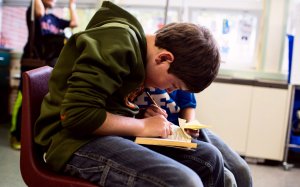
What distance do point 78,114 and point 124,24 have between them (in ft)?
0.99

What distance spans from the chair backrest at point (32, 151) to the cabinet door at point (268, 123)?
2319mm

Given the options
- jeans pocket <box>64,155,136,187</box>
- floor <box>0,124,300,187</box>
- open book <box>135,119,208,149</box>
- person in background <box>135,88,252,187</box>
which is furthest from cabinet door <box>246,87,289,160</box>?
jeans pocket <box>64,155,136,187</box>

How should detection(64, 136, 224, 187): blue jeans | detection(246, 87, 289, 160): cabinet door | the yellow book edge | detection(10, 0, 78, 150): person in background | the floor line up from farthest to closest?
1. detection(246, 87, 289, 160): cabinet door
2. detection(10, 0, 78, 150): person in background
3. the floor
4. the yellow book edge
5. detection(64, 136, 224, 187): blue jeans

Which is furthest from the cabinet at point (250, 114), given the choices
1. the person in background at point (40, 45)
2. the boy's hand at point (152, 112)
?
the boy's hand at point (152, 112)

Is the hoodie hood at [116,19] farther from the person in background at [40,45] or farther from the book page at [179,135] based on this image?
the person in background at [40,45]

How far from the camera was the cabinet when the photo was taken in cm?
280

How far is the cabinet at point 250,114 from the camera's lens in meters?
2.80

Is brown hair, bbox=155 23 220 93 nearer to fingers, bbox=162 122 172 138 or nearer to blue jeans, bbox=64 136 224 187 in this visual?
fingers, bbox=162 122 172 138

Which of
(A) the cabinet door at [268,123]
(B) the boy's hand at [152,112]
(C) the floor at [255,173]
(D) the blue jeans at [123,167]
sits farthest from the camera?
(A) the cabinet door at [268,123]

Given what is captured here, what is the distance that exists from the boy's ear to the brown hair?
0.03ft

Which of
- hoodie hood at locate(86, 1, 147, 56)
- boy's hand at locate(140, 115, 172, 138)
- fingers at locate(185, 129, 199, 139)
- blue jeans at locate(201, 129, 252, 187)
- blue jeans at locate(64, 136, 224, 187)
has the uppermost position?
hoodie hood at locate(86, 1, 147, 56)

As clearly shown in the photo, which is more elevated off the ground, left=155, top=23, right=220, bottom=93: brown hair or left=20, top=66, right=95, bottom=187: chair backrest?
left=155, top=23, right=220, bottom=93: brown hair

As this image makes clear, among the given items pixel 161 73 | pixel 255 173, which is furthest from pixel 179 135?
pixel 255 173

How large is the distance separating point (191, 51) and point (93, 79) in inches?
11.3
